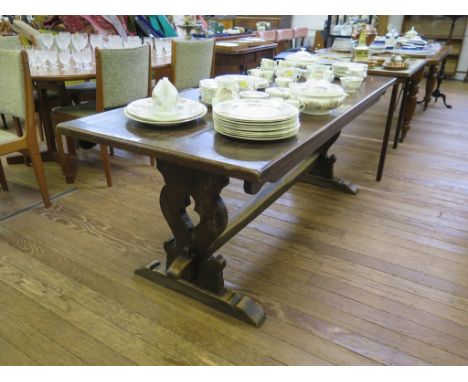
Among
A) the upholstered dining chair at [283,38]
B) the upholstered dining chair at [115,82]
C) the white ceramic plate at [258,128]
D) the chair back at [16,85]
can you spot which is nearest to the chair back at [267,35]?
the upholstered dining chair at [283,38]

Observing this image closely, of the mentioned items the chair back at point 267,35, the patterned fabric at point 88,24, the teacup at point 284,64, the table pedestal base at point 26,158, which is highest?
the patterned fabric at point 88,24

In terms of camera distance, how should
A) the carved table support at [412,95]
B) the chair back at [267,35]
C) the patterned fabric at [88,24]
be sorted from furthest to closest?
1. the chair back at [267,35]
2. the patterned fabric at [88,24]
3. the carved table support at [412,95]

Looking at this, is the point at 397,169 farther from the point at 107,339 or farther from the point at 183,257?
the point at 107,339

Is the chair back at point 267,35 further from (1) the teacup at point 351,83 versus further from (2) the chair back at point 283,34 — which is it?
(1) the teacup at point 351,83

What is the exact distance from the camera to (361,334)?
4.73ft

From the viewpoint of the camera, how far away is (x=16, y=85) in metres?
2.02

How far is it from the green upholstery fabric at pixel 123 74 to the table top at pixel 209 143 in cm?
95

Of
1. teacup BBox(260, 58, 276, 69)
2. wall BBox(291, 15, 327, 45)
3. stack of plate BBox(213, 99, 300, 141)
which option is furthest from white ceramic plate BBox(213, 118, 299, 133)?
wall BBox(291, 15, 327, 45)

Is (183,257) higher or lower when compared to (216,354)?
higher

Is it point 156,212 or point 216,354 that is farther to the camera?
point 156,212

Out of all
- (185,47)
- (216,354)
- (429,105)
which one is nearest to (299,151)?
(216,354)

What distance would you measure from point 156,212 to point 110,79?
85 centimetres

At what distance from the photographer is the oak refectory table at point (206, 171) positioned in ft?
3.55

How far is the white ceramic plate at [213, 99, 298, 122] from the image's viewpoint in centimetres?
116
